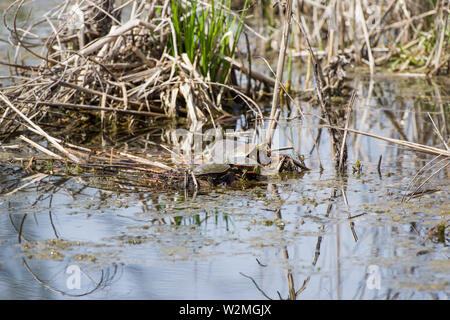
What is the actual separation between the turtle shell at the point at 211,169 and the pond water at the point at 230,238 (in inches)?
4.6

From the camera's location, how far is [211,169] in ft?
12.6

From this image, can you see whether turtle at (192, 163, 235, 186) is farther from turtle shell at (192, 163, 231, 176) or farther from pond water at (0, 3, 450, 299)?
pond water at (0, 3, 450, 299)

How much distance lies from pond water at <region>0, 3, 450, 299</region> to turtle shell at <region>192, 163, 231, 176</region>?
12cm

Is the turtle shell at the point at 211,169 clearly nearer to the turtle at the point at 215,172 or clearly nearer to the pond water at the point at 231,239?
the turtle at the point at 215,172

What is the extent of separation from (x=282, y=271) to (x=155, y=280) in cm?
55

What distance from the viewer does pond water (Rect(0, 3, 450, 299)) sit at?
8.59ft

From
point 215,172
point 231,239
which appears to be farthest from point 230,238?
point 215,172

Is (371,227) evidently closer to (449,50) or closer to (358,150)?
(358,150)

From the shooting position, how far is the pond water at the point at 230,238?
103 inches

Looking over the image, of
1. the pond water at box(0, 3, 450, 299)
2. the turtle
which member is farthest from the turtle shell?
the pond water at box(0, 3, 450, 299)

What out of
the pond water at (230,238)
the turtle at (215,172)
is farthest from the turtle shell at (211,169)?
the pond water at (230,238)

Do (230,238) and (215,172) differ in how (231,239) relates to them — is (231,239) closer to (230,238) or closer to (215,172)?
(230,238)

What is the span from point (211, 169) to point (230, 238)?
828 mm
